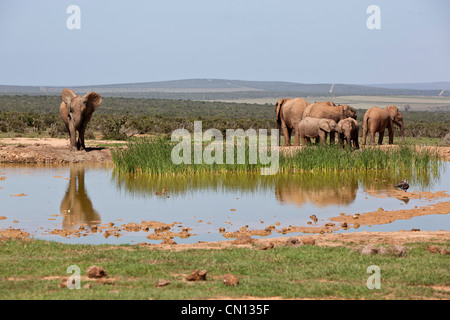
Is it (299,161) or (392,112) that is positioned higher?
(392,112)

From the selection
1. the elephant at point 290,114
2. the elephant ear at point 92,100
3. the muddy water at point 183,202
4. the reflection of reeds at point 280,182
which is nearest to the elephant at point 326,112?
the elephant at point 290,114

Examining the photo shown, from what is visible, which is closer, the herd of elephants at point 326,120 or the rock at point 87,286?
the rock at point 87,286

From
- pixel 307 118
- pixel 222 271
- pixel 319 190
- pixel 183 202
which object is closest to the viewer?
pixel 222 271

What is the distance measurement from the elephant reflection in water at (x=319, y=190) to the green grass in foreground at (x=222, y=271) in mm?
6090

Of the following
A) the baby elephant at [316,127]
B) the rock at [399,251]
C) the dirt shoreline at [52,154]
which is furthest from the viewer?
the baby elephant at [316,127]

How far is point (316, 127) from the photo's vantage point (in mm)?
26500

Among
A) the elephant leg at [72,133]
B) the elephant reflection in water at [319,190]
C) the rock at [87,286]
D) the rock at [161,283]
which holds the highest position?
the elephant leg at [72,133]

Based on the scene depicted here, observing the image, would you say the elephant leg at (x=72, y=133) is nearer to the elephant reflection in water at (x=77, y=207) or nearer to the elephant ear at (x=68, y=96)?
the elephant ear at (x=68, y=96)

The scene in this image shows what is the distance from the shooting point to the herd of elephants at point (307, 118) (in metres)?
25.3

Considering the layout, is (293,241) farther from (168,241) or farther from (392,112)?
(392,112)

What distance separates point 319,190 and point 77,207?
22.2ft

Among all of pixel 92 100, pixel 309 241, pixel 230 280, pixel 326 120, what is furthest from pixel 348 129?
pixel 230 280

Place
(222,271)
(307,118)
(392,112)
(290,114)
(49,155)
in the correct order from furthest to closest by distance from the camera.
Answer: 1. (392,112)
2. (290,114)
3. (307,118)
4. (49,155)
5. (222,271)

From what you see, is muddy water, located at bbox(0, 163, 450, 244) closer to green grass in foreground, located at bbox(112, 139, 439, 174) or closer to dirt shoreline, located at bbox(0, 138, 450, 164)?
green grass in foreground, located at bbox(112, 139, 439, 174)
